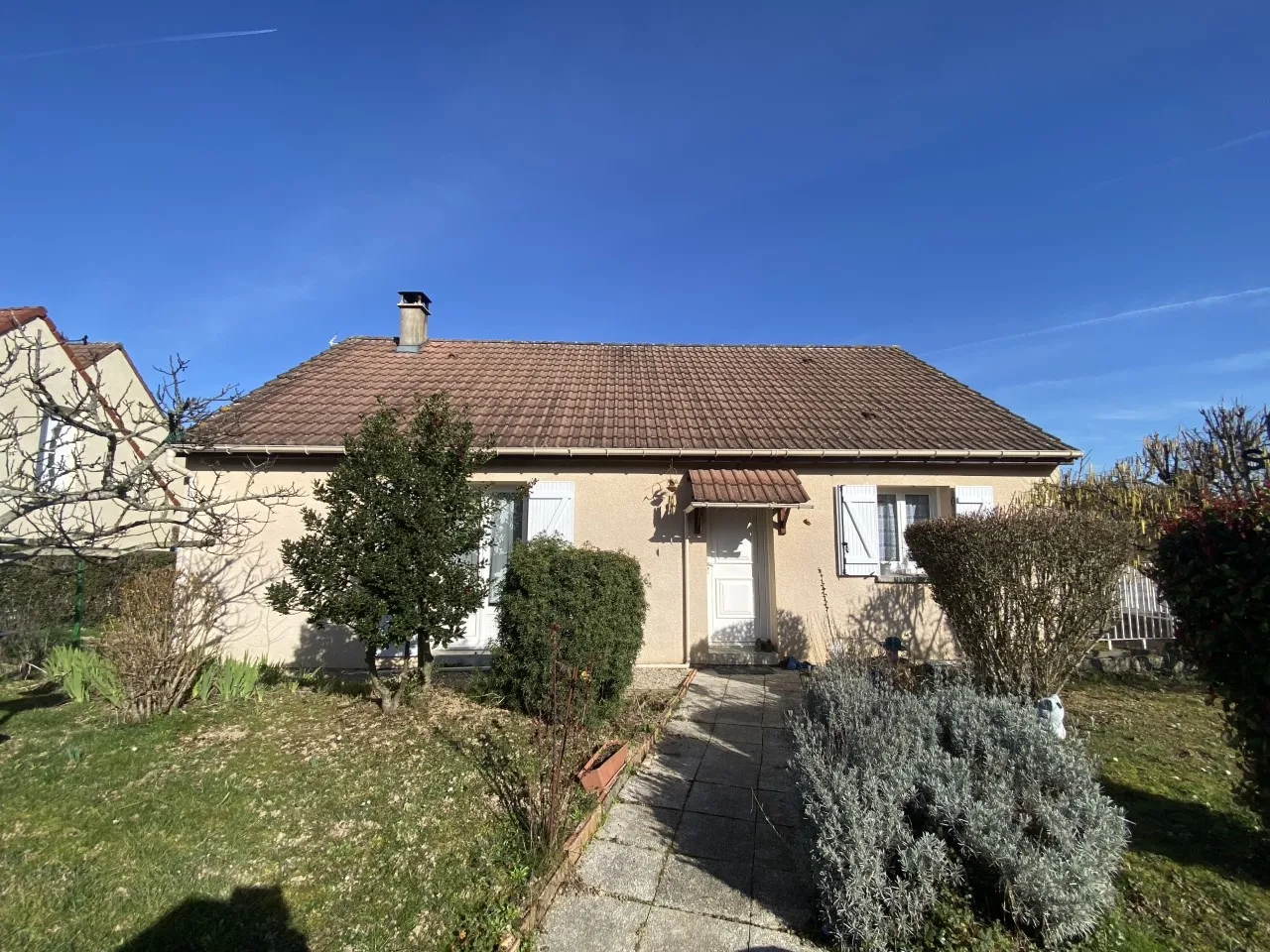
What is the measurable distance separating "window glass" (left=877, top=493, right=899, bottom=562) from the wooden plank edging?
533 centimetres

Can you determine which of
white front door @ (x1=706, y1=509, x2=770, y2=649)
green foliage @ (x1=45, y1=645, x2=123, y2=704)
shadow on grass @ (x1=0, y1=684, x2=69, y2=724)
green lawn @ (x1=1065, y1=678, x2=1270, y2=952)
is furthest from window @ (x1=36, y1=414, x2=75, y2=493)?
white front door @ (x1=706, y1=509, x2=770, y2=649)

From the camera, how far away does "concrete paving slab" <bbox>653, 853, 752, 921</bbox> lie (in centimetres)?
318

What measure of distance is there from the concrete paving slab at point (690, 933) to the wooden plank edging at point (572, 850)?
1.76 ft

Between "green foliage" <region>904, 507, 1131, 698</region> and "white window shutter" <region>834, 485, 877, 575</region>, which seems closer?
"green foliage" <region>904, 507, 1131, 698</region>

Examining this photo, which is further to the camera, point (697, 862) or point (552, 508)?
point (552, 508)

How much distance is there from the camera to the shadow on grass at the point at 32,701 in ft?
20.1

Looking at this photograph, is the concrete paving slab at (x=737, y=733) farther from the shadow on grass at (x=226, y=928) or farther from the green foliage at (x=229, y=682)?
the green foliage at (x=229, y=682)

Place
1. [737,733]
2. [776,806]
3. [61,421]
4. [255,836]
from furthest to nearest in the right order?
[737,733], [61,421], [776,806], [255,836]

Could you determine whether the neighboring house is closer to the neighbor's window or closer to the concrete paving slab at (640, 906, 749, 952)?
the concrete paving slab at (640, 906, 749, 952)

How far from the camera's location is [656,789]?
450 centimetres

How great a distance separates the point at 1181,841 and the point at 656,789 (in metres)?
3.37

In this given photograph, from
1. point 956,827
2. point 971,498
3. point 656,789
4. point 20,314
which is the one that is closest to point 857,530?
point 971,498

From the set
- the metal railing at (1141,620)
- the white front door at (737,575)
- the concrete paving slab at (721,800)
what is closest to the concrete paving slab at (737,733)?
the concrete paving slab at (721,800)

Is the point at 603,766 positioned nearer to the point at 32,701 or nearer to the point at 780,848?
the point at 780,848
